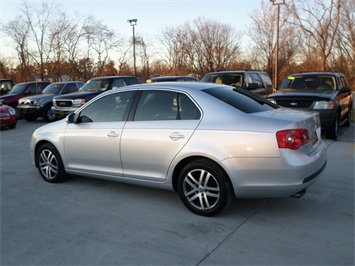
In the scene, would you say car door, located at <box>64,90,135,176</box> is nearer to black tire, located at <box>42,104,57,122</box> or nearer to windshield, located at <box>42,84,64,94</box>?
black tire, located at <box>42,104,57,122</box>

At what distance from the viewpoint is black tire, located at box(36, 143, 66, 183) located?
539cm

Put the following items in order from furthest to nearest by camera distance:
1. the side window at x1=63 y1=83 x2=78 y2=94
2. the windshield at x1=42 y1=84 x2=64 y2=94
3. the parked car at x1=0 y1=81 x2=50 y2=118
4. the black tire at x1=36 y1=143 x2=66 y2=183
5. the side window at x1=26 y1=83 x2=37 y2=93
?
1. the side window at x1=26 y1=83 x2=37 y2=93
2. the parked car at x1=0 y1=81 x2=50 y2=118
3. the side window at x1=63 y1=83 x2=78 y2=94
4. the windshield at x1=42 y1=84 x2=64 y2=94
5. the black tire at x1=36 y1=143 x2=66 y2=183

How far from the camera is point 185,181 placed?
4.09 meters

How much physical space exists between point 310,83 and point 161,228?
7.61m

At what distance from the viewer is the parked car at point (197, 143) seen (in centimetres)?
363

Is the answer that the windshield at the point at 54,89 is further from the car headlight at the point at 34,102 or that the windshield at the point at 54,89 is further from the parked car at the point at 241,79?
the parked car at the point at 241,79

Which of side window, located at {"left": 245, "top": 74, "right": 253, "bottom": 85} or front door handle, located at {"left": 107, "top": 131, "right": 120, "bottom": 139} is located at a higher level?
side window, located at {"left": 245, "top": 74, "right": 253, "bottom": 85}

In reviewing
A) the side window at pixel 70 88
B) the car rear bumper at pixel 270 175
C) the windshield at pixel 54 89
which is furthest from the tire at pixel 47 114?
the car rear bumper at pixel 270 175

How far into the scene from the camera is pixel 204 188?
397 cm

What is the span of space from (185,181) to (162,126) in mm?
733

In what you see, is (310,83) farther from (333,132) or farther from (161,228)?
(161,228)

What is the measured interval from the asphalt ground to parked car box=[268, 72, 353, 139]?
3180 millimetres

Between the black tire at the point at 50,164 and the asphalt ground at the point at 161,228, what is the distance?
6.6 inches

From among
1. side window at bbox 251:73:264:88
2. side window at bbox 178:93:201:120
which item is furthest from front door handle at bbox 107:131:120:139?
side window at bbox 251:73:264:88
